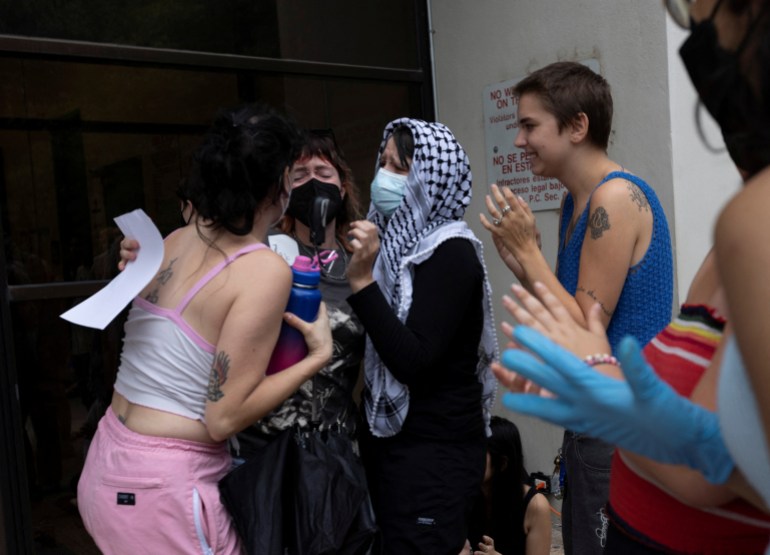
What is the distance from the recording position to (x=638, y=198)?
89.4 inches

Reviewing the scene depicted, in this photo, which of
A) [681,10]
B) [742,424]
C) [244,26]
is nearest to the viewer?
[742,424]

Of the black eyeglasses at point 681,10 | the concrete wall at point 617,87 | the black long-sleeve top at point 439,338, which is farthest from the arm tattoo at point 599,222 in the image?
the concrete wall at point 617,87

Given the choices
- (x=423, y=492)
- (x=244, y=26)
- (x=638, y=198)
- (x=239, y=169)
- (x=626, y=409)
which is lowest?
(x=423, y=492)

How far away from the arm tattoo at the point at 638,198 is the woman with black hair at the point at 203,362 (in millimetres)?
937

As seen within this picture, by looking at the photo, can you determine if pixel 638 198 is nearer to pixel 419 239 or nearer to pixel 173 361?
pixel 419 239

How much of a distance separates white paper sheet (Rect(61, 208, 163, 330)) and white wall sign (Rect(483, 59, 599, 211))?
8.69ft

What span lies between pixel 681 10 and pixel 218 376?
52.6 inches

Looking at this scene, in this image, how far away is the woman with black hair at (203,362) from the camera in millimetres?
2012

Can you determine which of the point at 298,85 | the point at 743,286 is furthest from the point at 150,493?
the point at 298,85

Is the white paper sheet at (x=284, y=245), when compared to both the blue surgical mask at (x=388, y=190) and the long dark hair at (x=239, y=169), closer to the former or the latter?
the blue surgical mask at (x=388, y=190)

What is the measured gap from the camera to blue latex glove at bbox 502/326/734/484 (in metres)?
0.99

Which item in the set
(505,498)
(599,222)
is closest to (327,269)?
(599,222)

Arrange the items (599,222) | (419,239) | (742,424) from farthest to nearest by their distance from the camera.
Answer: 1. (419,239)
2. (599,222)
3. (742,424)

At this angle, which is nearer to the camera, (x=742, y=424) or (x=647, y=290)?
(x=742, y=424)
